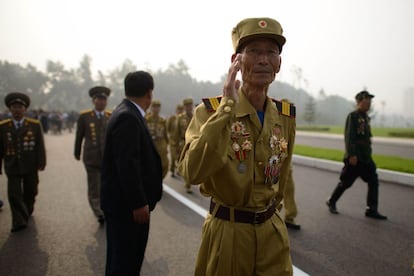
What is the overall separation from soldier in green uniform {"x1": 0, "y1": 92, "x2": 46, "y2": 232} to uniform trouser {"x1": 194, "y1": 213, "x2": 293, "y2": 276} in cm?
396

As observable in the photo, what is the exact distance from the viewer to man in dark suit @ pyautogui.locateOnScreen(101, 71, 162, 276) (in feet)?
7.98

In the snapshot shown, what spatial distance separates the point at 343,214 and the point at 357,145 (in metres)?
1.22

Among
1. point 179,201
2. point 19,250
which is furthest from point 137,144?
point 179,201

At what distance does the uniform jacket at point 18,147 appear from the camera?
4652mm

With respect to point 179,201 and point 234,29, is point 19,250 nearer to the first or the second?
point 179,201

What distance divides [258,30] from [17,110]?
441 cm

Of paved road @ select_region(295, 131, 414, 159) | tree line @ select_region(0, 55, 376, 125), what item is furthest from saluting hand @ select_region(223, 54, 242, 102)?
tree line @ select_region(0, 55, 376, 125)

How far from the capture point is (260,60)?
178 centimetres

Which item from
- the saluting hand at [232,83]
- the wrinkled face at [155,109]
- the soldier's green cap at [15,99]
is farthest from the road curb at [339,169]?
the soldier's green cap at [15,99]

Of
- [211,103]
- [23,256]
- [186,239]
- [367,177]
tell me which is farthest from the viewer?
[367,177]

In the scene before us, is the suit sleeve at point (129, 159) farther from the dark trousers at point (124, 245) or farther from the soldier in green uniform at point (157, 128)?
the soldier in green uniform at point (157, 128)

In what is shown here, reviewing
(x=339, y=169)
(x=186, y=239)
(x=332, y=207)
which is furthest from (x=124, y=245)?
(x=339, y=169)

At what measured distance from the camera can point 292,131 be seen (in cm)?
213

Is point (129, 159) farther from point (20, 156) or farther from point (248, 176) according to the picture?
point (20, 156)
